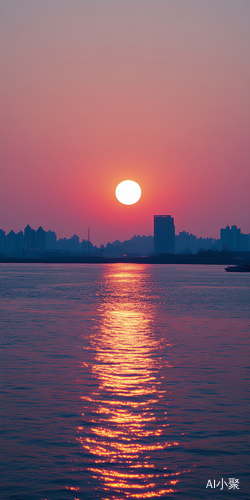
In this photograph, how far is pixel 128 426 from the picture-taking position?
49.8 feet

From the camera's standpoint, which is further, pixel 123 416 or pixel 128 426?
pixel 123 416

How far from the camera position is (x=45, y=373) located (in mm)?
22688

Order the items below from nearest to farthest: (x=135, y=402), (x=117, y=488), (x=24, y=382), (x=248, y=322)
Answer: (x=117, y=488) → (x=135, y=402) → (x=24, y=382) → (x=248, y=322)

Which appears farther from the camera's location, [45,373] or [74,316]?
[74,316]

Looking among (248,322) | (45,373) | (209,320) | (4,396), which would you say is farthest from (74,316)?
(4,396)

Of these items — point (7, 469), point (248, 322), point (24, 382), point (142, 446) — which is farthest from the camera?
point (248, 322)

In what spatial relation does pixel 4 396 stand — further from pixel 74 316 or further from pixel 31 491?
pixel 74 316

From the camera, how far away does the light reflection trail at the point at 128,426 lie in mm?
11414

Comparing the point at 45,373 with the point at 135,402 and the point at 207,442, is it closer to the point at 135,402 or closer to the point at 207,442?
the point at 135,402

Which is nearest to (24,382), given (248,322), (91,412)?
(91,412)

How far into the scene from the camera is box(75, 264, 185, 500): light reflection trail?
1141cm

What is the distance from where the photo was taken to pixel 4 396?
61.0 feet

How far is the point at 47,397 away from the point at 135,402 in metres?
3.27

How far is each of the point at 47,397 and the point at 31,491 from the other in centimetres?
747
